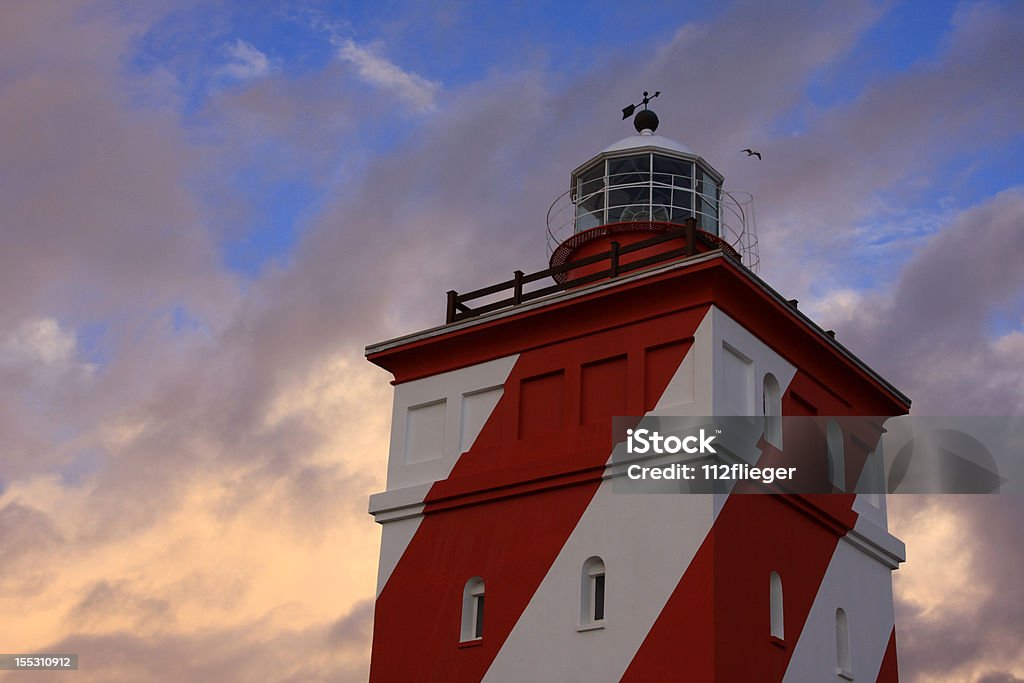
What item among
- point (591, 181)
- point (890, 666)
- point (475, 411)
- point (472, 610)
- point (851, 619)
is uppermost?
point (591, 181)

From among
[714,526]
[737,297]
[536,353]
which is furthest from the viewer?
[536,353]

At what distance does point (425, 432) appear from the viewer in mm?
23453

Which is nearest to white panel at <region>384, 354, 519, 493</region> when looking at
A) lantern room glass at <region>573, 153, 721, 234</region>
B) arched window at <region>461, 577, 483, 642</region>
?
arched window at <region>461, 577, 483, 642</region>

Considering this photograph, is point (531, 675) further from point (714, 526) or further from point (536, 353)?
point (536, 353)

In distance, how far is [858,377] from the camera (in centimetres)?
2372

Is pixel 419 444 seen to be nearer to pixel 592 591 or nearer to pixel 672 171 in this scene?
pixel 592 591

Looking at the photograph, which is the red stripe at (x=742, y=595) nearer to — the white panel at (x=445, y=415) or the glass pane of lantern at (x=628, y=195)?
the white panel at (x=445, y=415)

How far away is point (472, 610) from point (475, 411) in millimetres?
3280

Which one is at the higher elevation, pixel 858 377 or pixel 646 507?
pixel 858 377

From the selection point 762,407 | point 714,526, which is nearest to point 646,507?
point 714,526

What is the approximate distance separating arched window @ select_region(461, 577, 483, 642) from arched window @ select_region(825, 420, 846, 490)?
19.9 ft

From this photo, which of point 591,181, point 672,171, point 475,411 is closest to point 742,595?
point 475,411

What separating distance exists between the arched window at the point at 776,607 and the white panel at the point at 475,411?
5.26 m

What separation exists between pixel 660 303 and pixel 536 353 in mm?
2395
